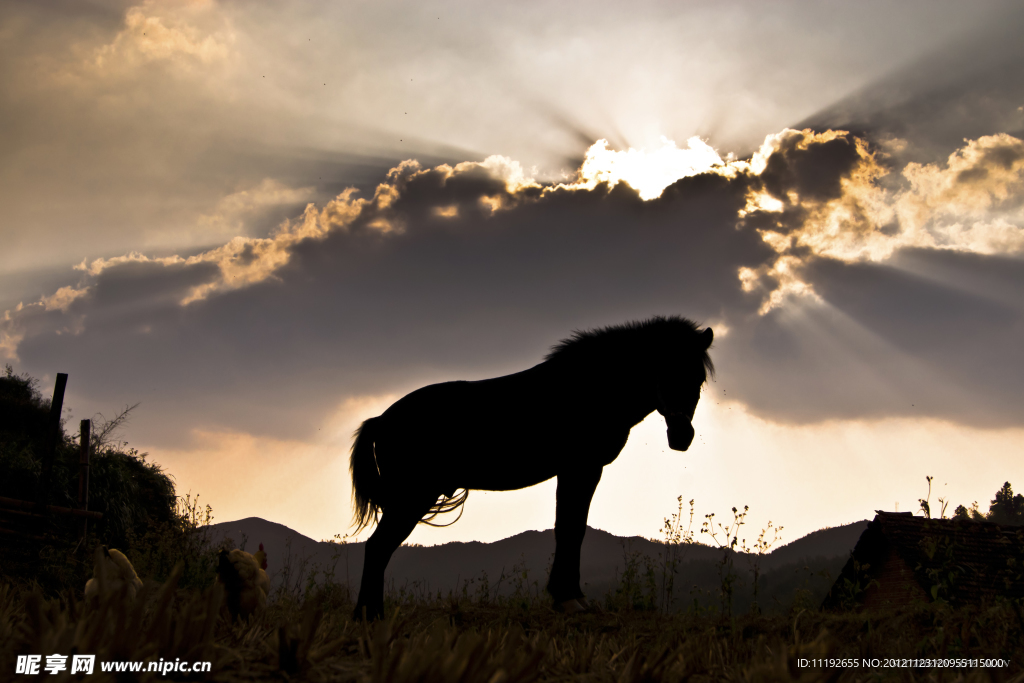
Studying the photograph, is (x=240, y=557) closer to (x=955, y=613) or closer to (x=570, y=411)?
(x=570, y=411)

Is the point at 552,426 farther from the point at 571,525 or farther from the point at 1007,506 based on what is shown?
the point at 1007,506

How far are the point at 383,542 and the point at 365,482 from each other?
0.90 metres

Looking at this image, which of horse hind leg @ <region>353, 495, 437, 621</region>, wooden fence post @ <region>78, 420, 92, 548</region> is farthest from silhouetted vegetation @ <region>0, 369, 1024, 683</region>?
wooden fence post @ <region>78, 420, 92, 548</region>

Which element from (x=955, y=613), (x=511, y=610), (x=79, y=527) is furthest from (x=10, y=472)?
(x=955, y=613)

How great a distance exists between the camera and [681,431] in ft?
19.5

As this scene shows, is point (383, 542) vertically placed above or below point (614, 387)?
below

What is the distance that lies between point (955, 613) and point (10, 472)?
56.1 feet

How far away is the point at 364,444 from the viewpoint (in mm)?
6227

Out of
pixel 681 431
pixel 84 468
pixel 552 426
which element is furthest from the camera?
pixel 84 468

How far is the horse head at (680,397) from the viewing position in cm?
595

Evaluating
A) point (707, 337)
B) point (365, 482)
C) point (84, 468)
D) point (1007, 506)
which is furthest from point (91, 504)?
point (1007, 506)

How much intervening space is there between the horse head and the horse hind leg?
7.65 ft

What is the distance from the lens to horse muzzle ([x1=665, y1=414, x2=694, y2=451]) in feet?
19.5

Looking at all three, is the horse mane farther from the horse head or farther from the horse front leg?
the horse front leg
